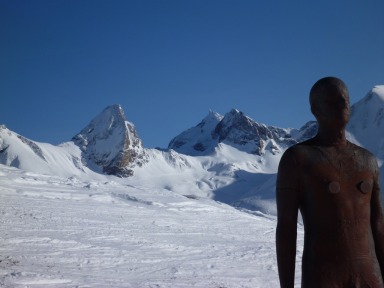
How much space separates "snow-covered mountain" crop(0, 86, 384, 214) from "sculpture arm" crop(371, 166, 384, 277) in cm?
6439

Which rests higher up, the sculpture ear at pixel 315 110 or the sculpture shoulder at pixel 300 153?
the sculpture ear at pixel 315 110

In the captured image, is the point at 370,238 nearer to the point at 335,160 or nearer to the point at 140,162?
the point at 335,160

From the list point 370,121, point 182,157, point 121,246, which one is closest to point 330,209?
point 121,246

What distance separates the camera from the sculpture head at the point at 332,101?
194 cm

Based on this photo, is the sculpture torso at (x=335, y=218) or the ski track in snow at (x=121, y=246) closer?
the sculpture torso at (x=335, y=218)

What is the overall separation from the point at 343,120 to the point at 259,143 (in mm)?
131225

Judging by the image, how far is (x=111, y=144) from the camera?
110m

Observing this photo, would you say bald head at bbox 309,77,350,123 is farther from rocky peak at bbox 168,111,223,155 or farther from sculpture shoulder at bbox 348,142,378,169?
rocky peak at bbox 168,111,223,155

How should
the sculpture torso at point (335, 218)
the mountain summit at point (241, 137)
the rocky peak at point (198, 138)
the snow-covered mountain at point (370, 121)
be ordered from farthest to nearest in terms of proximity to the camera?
the rocky peak at point (198, 138)
the mountain summit at point (241, 137)
the snow-covered mountain at point (370, 121)
the sculpture torso at point (335, 218)

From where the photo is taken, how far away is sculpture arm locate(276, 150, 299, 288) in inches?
72.3

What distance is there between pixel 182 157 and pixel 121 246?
333ft

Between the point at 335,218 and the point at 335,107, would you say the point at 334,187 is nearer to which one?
the point at 335,218

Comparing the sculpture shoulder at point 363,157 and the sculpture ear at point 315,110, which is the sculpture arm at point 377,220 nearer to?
the sculpture shoulder at point 363,157

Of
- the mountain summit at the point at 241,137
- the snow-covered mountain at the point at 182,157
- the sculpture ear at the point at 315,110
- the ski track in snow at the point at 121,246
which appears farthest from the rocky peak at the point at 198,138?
the sculpture ear at the point at 315,110
